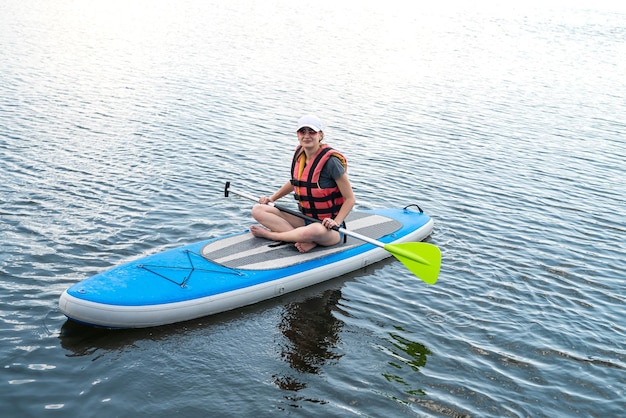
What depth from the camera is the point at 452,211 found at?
9.65 metres

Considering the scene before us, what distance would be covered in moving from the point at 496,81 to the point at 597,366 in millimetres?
15258

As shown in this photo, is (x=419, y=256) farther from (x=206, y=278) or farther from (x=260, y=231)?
(x=206, y=278)

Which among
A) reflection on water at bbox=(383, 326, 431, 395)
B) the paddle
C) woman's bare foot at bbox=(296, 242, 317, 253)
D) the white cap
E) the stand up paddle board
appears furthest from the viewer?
woman's bare foot at bbox=(296, 242, 317, 253)

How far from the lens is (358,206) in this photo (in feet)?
31.8

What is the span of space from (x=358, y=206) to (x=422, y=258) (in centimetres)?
295

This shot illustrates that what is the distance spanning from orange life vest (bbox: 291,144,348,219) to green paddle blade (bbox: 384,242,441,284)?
0.73 metres

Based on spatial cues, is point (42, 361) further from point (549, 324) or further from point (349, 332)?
point (549, 324)

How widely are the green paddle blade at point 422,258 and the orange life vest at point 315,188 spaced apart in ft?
2.38

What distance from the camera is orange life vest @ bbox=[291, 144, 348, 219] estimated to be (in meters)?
6.90

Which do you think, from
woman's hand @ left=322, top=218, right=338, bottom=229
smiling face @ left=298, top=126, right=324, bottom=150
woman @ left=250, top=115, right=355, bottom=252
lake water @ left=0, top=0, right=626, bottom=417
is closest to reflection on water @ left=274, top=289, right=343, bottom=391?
lake water @ left=0, top=0, right=626, bottom=417

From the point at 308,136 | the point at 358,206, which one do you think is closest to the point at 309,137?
the point at 308,136

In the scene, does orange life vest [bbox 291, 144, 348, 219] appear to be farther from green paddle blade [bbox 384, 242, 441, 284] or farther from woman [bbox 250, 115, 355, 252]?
green paddle blade [bbox 384, 242, 441, 284]

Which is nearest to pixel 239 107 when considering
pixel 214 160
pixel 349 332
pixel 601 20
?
pixel 214 160

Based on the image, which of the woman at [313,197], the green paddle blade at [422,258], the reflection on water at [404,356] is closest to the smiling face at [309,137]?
the woman at [313,197]
